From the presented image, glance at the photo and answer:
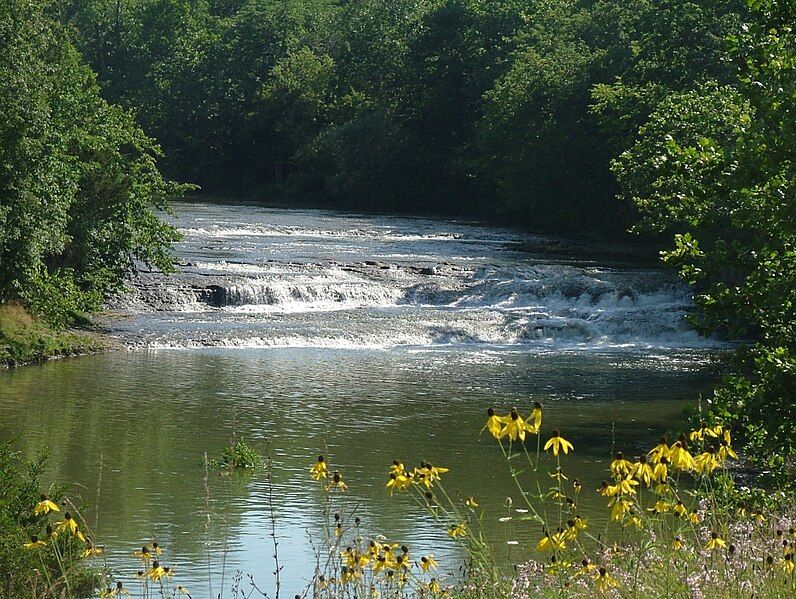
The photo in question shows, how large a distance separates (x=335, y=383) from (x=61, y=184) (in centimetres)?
626

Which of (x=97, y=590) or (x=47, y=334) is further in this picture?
(x=47, y=334)

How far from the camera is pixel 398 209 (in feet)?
196

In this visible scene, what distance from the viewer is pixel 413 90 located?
64.4 metres

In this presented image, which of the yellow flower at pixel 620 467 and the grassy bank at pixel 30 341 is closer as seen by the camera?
the yellow flower at pixel 620 467

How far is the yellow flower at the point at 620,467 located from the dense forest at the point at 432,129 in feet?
16.1

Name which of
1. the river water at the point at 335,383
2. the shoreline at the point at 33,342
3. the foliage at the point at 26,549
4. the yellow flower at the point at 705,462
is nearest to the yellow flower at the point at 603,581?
the yellow flower at the point at 705,462

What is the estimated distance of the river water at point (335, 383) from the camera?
42.5 feet

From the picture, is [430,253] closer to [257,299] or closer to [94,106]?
[257,299]

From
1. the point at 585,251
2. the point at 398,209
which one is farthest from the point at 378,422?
the point at 398,209

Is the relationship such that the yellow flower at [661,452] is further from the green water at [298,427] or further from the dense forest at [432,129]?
the dense forest at [432,129]

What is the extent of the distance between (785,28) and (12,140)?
581 inches

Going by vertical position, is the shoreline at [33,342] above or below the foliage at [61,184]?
below

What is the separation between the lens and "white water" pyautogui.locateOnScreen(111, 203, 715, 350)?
88.8 feet

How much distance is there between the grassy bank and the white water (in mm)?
1365
